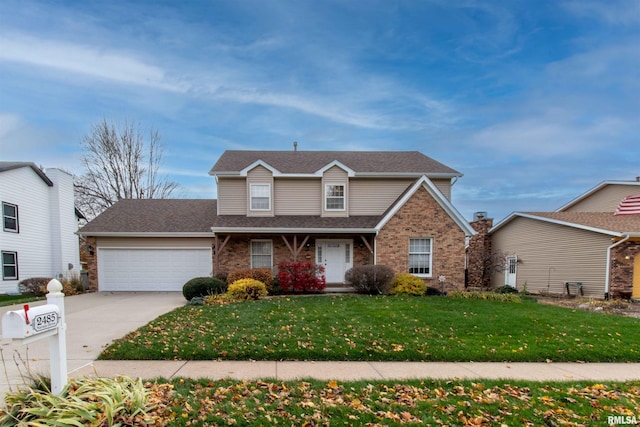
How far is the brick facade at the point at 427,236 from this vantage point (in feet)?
45.2

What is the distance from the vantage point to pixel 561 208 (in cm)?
2114

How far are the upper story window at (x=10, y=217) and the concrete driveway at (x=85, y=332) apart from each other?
6232 millimetres

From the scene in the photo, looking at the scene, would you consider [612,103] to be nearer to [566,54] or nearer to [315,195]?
[566,54]

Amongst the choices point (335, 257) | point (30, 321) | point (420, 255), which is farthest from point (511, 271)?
point (30, 321)

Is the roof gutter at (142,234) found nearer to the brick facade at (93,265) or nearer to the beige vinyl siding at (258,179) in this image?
the brick facade at (93,265)

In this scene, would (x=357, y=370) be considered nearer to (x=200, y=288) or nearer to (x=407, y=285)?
(x=407, y=285)

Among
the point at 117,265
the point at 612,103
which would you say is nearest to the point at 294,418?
the point at 117,265

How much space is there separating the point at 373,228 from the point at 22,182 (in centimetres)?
1789

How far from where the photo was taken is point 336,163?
607 inches

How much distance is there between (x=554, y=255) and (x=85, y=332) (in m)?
19.6

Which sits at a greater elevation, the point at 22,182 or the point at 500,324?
the point at 22,182

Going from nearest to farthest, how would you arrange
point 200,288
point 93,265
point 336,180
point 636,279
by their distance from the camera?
point 200,288 < point 636,279 < point 93,265 < point 336,180

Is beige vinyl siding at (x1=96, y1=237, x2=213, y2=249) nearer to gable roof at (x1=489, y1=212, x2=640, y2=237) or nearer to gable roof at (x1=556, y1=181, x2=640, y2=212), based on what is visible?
gable roof at (x1=489, y1=212, x2=640, y2=237)

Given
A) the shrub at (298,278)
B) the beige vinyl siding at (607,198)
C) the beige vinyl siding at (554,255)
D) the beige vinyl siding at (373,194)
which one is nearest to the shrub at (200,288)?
the shrub at (298,278)
